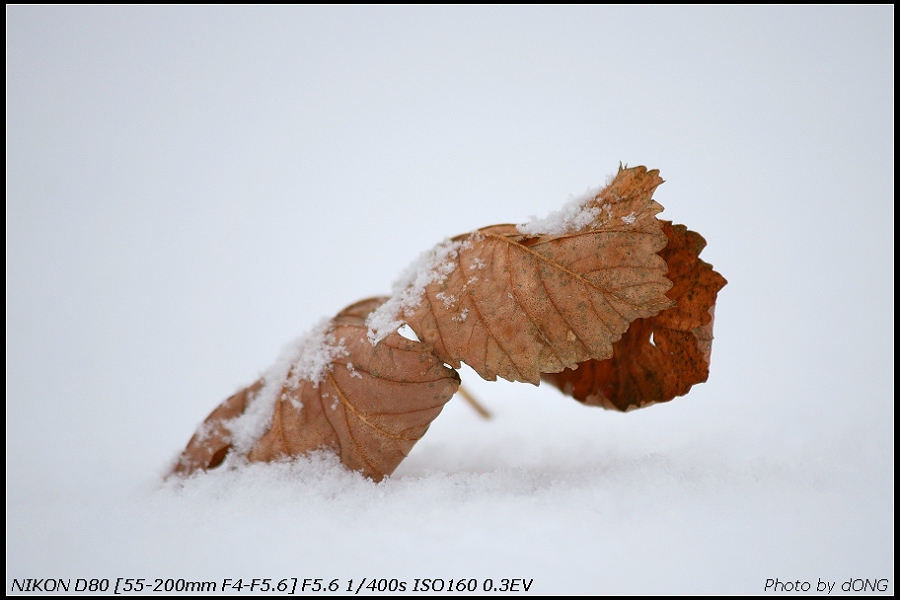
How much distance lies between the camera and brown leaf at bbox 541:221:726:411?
97 centimetres

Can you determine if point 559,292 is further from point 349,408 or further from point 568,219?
point 349,408

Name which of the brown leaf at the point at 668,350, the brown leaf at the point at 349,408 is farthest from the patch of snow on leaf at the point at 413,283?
the brown leaf at the point at 668,350

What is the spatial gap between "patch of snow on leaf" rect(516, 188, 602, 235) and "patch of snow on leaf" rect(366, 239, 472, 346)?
12 cm

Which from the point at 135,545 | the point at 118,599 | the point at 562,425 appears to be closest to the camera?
the point at 118,599

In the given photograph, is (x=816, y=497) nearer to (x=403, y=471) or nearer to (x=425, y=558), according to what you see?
(x=425, y=558)

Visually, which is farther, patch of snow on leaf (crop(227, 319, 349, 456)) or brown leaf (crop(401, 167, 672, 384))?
patch of snow on leaf (crop(227, 319, 349, 456))

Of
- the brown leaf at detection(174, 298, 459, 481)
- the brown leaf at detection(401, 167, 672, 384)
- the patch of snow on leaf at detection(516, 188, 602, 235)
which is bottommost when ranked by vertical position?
the brown leaf at detection(174, 298, 459, 481)

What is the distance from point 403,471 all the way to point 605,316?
0.45 metres

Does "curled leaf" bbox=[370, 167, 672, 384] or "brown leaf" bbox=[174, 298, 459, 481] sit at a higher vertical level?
"curled leaf" bbox=[370, 167, 672, 384]

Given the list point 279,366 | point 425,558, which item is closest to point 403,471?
point 279,366

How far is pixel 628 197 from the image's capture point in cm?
96

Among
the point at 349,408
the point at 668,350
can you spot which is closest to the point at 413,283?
the point at 349,408

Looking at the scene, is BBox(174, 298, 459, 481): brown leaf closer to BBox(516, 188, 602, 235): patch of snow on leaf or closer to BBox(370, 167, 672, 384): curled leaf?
BBox(370, 167, 672, 384): curled leaf

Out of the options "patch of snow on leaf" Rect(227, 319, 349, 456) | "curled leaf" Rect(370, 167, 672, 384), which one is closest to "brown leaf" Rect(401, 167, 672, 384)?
"curled leaf" Rect(370, 167, 672, 384)
